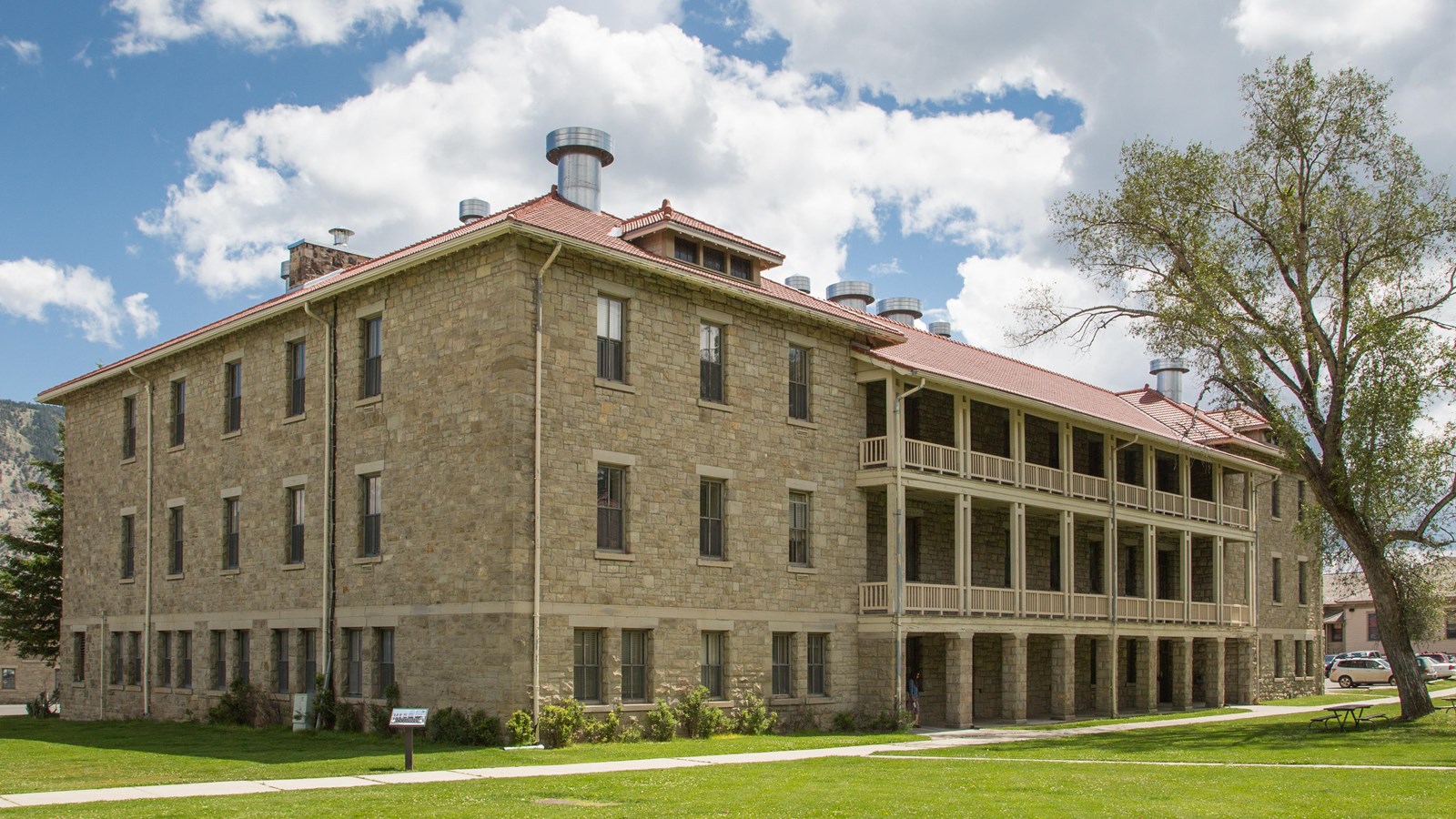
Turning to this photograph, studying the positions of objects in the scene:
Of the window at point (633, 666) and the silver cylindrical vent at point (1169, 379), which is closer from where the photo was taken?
the window at point (633, 666)

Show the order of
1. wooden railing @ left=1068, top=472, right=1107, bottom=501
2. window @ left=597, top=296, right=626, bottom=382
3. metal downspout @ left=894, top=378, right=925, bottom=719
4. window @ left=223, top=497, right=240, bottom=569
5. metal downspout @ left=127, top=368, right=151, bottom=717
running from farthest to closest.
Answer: wooden railing @ left=1068, top=472, right=1107, bottom=501, metal downspout @ left=127, top=368, right=151, bottom=717, window @ left=223, top=497, right=240, bottom=569, metal downspout @ left=894, top=378, right=925, bottom=719, window @ left=597, top=296, right=626, bottom=382

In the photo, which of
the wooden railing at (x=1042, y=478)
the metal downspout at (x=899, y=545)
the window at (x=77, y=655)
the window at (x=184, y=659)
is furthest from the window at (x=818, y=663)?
the window at (x=77, y=655)

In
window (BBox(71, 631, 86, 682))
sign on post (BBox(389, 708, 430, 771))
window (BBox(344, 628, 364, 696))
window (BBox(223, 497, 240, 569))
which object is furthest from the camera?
window (BBox(71, 631, 86, 682))

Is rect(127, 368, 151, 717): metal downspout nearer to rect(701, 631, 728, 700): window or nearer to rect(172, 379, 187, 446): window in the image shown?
rect(172, 379, 187, 446): window

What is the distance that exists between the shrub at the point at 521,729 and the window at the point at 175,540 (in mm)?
13575

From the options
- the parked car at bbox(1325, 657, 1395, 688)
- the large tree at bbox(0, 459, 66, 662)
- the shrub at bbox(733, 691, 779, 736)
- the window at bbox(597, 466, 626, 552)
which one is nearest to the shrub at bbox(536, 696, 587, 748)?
the window at bbox(597, 466, 626, 552)

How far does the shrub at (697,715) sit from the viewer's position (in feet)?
83.0

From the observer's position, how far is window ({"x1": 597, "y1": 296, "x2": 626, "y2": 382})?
25219 mm

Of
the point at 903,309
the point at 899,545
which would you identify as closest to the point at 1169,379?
the point at 903,309

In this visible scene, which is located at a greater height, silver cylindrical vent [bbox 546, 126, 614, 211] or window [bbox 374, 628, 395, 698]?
silver cylindrical vent [bbox 546, 126, 614, 211]

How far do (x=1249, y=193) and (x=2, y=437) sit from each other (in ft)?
523

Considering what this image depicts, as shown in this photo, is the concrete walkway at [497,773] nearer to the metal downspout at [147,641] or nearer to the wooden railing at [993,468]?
the wooden railing at [993,468]

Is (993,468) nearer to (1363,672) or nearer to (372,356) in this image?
(372,356)

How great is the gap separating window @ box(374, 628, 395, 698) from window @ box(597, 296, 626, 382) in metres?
6.29
